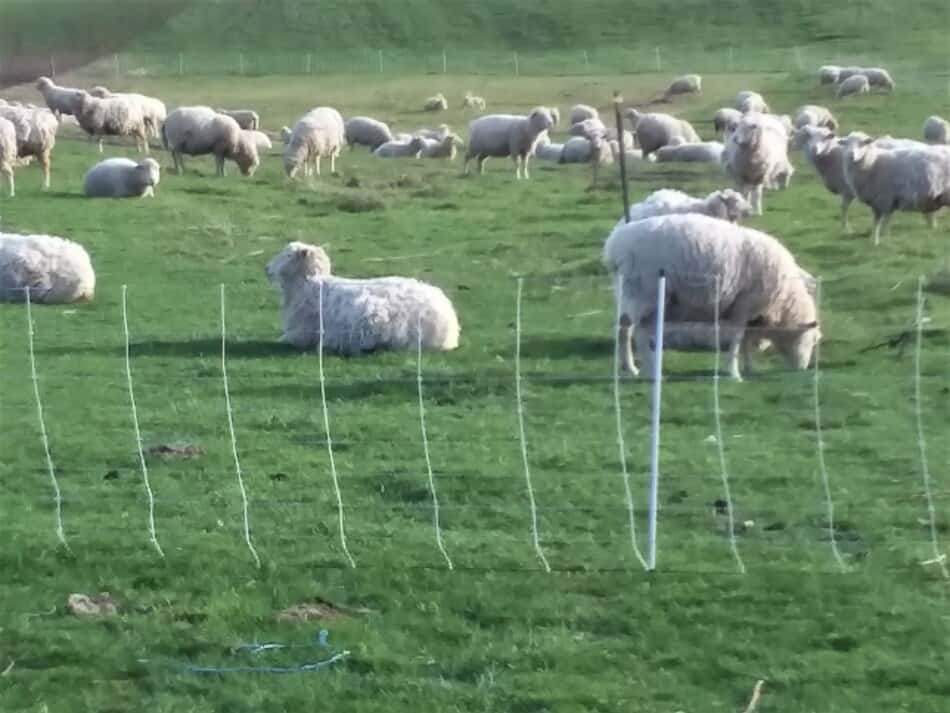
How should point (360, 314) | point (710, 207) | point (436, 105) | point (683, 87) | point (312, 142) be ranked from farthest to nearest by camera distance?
point (436, 105)
point (683, 87)
point (312, 142)
point (710, 207)
point (360, 314)

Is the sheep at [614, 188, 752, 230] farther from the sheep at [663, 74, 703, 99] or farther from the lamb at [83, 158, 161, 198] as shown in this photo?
the sheep at [663, 74, 703, 99]

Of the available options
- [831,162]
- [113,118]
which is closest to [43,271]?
[831,162]

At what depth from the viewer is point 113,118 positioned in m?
38.8

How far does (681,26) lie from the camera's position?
255 feet

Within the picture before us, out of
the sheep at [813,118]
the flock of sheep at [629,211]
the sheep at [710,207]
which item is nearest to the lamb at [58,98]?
the flock of sheep at [629,211]

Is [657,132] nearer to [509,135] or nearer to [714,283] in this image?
[509,135]

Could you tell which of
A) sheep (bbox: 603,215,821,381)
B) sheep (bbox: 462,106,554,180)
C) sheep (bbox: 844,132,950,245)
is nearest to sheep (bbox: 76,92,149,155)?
sheep (bbox: 462,106,554,180)

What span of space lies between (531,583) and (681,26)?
7120cm

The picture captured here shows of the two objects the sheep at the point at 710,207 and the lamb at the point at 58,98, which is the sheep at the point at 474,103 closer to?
the lamb at the point at 58,98

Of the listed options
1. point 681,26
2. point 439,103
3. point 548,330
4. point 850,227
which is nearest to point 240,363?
point 548,330

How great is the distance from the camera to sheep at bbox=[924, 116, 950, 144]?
3796 centimetres

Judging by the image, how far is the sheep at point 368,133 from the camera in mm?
45216

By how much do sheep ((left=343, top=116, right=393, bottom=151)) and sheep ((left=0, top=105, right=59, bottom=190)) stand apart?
1489 cm

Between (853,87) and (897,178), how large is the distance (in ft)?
93.7
